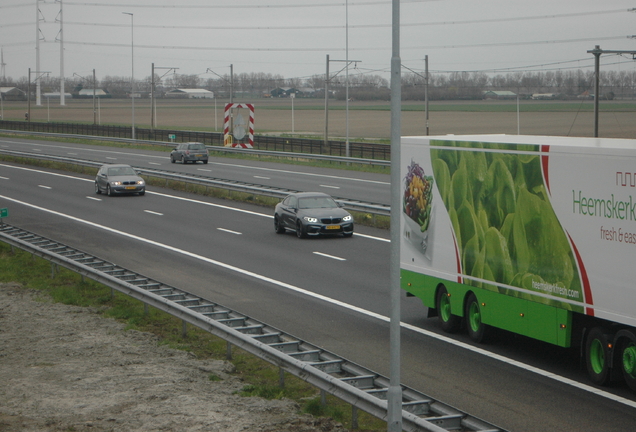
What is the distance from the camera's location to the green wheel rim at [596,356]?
458 inches

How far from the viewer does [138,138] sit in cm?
9044

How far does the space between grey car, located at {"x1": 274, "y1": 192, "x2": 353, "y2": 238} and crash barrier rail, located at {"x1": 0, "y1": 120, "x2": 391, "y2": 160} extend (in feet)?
98.0

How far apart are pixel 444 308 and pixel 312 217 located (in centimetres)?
1294

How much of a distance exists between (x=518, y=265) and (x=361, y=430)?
4336mm

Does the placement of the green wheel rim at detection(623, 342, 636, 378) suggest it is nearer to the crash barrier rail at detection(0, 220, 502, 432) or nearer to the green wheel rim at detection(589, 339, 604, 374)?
the green wheel rim at detection(589, 339, 604, 374)

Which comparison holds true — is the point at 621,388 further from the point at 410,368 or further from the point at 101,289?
the point at 101,289

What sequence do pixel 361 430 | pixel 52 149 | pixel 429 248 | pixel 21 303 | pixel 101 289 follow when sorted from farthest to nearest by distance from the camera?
→ pixel 52 149 < pixel 101 289 < pixel 21 303 < pixel 429 248 < pixel 361 430

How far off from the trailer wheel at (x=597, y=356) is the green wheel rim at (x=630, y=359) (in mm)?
274

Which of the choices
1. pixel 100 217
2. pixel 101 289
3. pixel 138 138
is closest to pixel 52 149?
pixel 138 138

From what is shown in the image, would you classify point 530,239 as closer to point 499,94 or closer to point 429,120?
point 429,120

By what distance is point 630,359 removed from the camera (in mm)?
11055

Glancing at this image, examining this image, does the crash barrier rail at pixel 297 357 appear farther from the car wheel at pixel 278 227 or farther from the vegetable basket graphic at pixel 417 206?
the car wheel at pixel 278 227

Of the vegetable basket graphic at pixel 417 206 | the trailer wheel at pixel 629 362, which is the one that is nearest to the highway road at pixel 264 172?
the vegetable basket graphic at pixel 417 206

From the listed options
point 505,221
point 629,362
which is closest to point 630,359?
point 629,362
